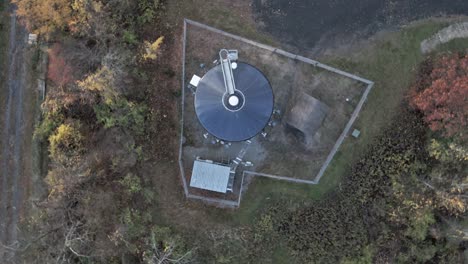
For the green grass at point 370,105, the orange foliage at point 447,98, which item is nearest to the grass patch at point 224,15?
the green grass at point 370,105

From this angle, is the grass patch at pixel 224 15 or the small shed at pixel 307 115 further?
the grass patch at pixel 224 15

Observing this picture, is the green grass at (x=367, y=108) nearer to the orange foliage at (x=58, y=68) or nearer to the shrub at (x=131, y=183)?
the shrub at (x=131, y=183)

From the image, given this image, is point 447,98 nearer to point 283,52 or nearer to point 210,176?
point 283,52

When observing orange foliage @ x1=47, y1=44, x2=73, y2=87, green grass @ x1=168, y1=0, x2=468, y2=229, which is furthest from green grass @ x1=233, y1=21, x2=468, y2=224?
orange foliage @ x1=47, y1=44, x2=73, y2=87

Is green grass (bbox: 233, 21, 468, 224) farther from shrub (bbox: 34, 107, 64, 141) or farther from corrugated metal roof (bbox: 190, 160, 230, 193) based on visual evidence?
shrub (bbox: 34, 107, 64, 141)

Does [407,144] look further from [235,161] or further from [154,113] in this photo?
[154,113]

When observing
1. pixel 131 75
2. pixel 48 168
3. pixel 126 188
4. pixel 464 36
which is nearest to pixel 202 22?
pixel 131 75
